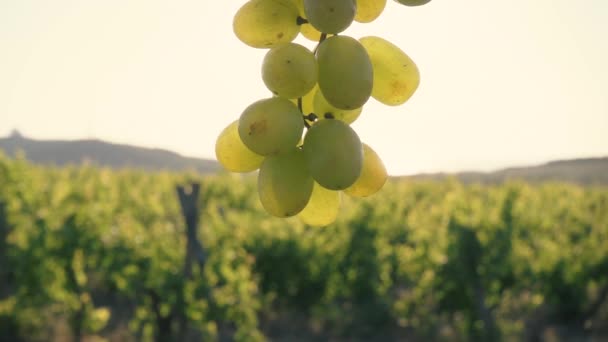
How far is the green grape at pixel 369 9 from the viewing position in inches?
28.3

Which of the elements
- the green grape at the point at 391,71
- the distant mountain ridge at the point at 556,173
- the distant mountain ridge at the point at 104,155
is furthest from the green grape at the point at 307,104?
the distant mountain ridge at the point at 104,155

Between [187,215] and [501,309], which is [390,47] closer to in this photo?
[187,215]

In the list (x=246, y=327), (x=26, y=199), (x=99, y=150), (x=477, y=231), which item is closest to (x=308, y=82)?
(x=246, y=327)

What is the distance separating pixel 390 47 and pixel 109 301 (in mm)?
8163

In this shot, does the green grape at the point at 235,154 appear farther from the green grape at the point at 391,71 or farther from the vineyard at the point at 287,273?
the vineyard at the point at 287,273

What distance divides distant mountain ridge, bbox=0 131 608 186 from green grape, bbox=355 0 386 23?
148 ft

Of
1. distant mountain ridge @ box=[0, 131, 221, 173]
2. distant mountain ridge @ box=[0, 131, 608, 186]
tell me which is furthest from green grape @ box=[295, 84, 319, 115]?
distant mountain ridge @ box=[0, 131, 221, 173]

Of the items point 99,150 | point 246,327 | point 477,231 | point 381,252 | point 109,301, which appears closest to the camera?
point 246,327

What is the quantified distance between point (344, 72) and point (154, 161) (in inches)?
2031

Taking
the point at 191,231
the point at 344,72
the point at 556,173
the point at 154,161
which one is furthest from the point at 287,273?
the point at 556,173

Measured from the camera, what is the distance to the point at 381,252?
7.54m

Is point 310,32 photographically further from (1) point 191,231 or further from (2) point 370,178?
(1) point 191,231

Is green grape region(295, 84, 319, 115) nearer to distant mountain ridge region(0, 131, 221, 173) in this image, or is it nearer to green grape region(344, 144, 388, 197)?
green grape region(344, 144, 388, 197)

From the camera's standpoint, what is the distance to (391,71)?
0.83 m
